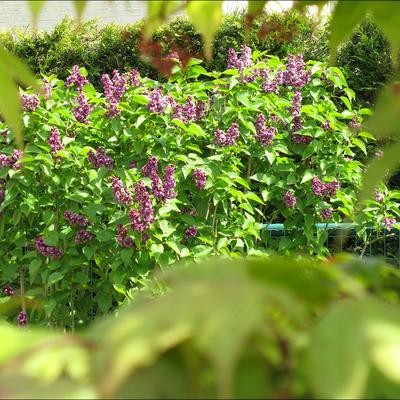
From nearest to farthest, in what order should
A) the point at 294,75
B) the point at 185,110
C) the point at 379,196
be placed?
the point at 185,110
the point at 379,196
the point at 294,75

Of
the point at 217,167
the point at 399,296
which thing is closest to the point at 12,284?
the point at 217,167

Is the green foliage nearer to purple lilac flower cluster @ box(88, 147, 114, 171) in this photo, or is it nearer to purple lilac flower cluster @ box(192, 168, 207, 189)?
purple lilac flower cluster @ box(192, 168, 207, 189)

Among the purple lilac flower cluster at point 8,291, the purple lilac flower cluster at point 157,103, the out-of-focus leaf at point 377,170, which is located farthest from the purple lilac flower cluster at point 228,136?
the out-of-focus leaf at point 377,170

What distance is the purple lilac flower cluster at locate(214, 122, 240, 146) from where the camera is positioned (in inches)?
156

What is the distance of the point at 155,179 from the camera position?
365 centimetres

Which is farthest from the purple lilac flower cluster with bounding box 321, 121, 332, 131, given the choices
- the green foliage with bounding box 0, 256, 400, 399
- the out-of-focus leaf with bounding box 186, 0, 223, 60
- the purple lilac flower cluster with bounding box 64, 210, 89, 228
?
the green foliage with bounding box 0, 256, 400, 399

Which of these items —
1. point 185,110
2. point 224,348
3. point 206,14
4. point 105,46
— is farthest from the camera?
point 105,46

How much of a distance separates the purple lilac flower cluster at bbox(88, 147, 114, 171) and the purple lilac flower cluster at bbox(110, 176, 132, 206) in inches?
11.1

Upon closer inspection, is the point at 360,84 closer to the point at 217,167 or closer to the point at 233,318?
the point at 217,167

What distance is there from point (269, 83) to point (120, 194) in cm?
124

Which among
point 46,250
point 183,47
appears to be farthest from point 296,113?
point 183,47

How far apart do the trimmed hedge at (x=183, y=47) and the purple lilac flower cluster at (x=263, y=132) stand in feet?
12.0

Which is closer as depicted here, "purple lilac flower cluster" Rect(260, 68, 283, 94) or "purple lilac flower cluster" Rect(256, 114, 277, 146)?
"purple lilac flower cluster" Rect(256, 114, 277, 146)

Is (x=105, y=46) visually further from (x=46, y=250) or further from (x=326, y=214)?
(x=46, y=250)
